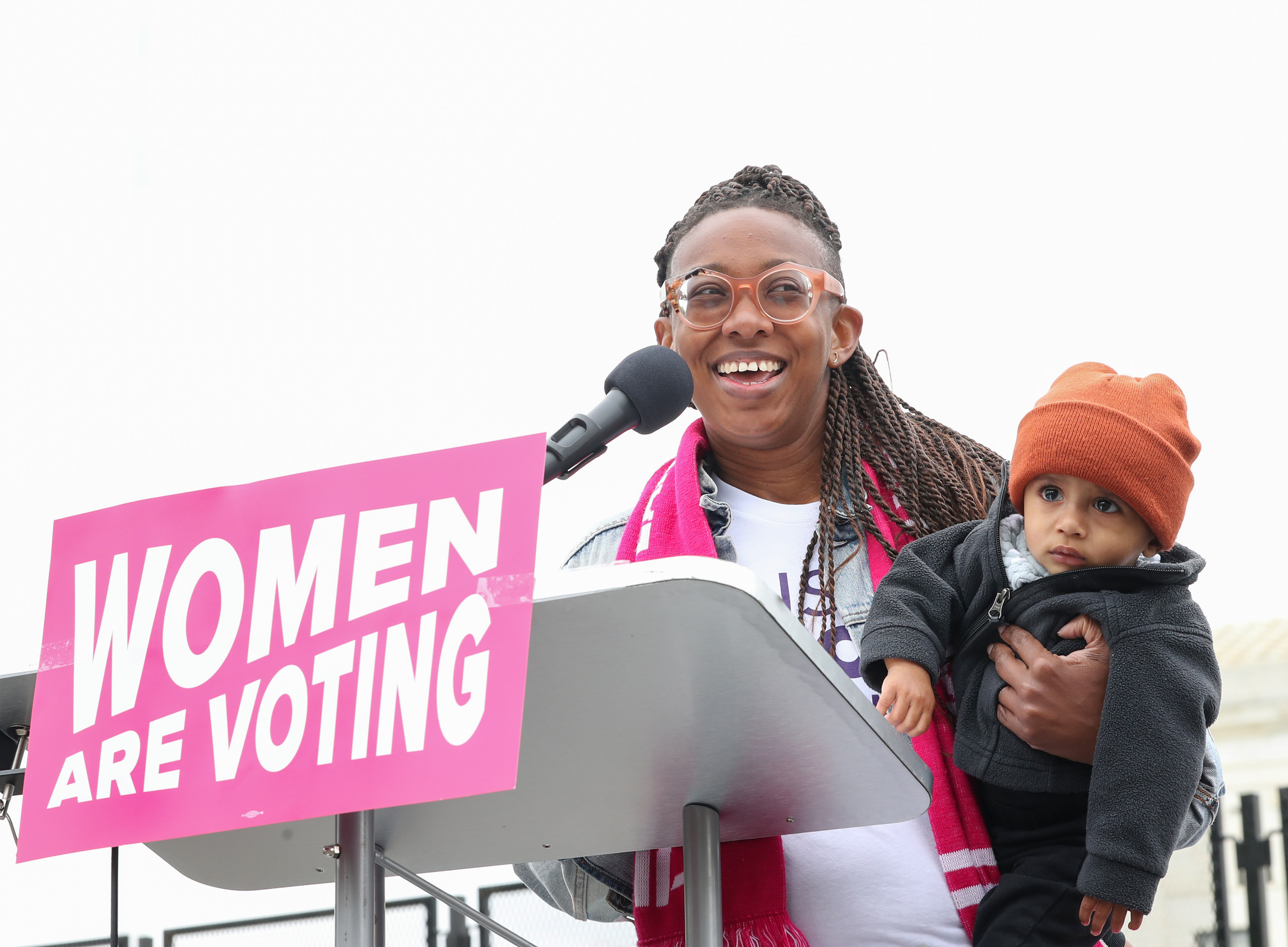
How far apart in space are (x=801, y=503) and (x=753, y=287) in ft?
0.97

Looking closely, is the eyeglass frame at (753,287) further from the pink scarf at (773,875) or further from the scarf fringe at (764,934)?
the scarf fringe at (764,934)

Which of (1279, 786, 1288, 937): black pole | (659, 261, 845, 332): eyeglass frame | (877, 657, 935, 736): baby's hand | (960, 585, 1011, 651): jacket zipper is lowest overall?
(877, 657, 935, 736): baby's hand

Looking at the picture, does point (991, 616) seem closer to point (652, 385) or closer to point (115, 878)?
point (652, 385)

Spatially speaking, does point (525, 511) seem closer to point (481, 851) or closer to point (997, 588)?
point (481, 851)

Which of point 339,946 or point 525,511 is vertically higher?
point 525,511

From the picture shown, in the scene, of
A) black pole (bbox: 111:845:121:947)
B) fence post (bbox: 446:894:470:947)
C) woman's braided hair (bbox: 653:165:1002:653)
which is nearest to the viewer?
black pole (bbox: 111:845:121:947)

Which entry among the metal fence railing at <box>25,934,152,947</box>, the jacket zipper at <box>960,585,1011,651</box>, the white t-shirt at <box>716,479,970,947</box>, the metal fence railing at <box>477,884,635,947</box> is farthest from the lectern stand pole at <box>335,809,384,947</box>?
the metal fence railing at <box>25,934,152,947</box>

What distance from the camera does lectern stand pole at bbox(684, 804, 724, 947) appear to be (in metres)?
1.06

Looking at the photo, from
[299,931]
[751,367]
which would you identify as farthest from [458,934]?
[751,367]

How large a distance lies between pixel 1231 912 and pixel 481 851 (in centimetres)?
269

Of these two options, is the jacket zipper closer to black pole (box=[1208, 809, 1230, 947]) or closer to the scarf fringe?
the scarf fringe

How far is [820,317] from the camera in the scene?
171 centimetres

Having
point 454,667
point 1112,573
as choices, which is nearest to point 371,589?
point 454,667

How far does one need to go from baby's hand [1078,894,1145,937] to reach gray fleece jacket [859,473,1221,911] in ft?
0.06
